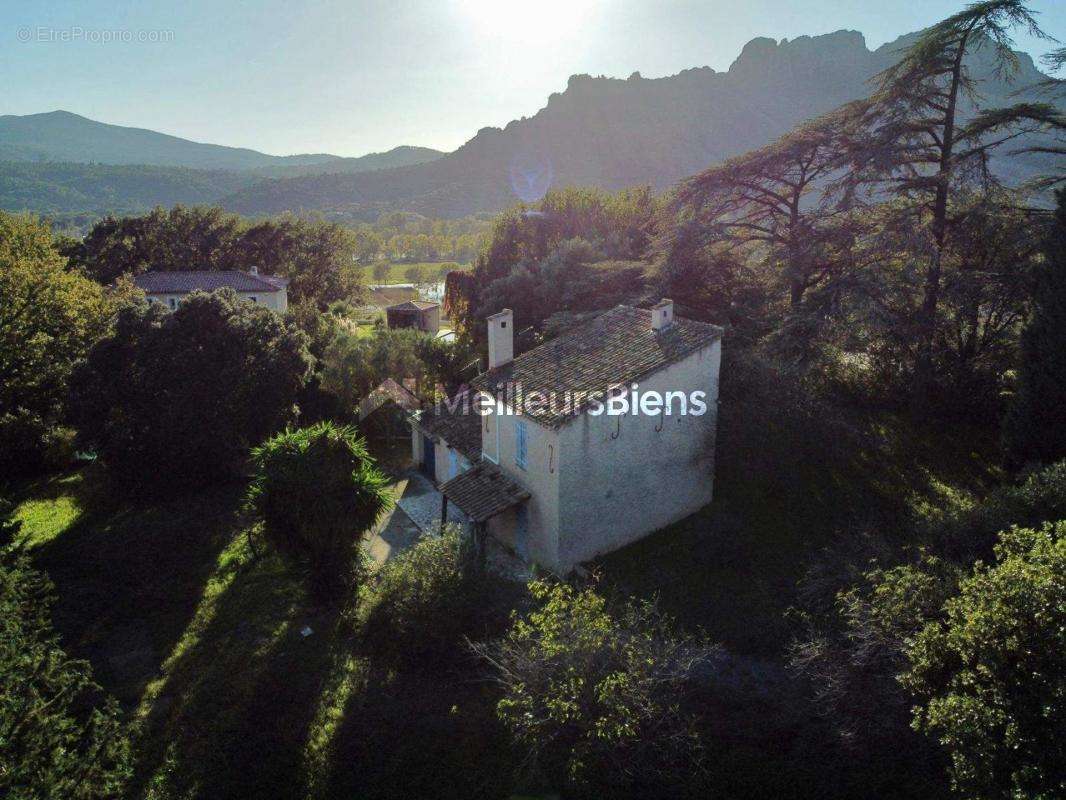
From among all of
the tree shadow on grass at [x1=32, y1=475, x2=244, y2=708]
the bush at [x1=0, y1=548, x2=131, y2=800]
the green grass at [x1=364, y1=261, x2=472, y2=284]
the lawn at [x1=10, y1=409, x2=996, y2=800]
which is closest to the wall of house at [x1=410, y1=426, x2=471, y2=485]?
the lawn at [x1=10, y1=409, x2=996, y2=800]

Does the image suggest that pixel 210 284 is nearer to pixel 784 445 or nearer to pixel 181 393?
pixel 181 393

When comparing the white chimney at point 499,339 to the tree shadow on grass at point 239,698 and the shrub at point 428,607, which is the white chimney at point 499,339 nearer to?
the shrub at point 428,607

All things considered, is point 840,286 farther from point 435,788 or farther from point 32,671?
point 32,671

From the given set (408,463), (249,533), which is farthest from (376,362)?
(249,533)

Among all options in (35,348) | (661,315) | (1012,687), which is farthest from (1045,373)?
(35,348)

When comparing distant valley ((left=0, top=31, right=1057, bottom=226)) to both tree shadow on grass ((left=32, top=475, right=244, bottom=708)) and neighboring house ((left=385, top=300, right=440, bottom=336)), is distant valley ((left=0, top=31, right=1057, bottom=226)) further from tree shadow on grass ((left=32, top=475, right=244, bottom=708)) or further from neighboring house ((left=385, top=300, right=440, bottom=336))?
tree shadow on grass ((left=32, top=475, right=244, bottom=708))

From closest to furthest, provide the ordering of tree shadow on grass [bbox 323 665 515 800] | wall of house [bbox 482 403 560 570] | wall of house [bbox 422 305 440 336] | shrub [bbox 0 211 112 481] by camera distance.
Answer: tree shadow on grass [bbox 323 665 515 800] → wall of house [bbox 482 403 560 570] → shrub [bbox 0 211 112 481] → wall of house [bbox 422 305 440 336]
